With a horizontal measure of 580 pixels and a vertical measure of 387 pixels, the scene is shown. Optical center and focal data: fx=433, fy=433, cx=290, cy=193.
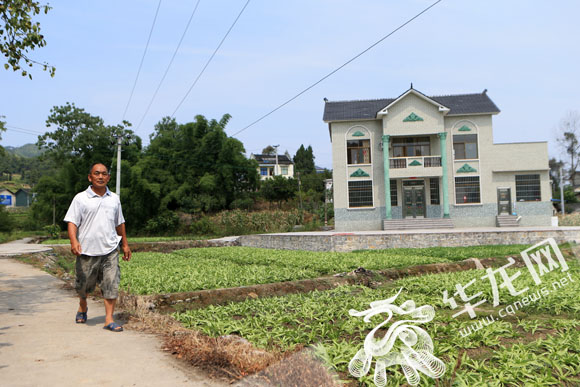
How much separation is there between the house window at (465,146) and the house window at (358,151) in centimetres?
571

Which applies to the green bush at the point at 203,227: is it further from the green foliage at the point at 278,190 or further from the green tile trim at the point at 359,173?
the green tile trim at the point at 359,173

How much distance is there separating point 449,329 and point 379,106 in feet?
92.2

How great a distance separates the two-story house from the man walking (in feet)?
77.7

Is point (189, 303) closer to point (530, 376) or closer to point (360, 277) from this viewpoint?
point (360, 277)

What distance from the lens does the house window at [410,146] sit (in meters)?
29.5

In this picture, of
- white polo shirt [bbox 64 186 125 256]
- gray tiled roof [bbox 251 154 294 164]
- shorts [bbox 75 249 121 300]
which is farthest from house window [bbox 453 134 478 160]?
gray tiled roof [bbox 251 154 294 164]

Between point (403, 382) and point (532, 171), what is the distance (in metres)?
28.6

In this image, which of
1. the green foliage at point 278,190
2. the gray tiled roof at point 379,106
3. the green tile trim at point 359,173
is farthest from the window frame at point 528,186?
the green foliage at point 278,190

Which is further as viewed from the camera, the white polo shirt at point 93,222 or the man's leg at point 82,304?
the man's leg at point 82,304

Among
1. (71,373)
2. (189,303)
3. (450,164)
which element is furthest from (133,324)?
(450,164)

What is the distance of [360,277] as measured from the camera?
815 cm

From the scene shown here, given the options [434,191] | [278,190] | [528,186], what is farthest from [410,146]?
[278,190]

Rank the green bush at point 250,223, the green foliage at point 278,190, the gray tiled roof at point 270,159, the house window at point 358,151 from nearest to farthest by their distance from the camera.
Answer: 1. the house window at point 358,151
2. the green bush at point 250,223
3. the green foliage at point 278,190
4. the gray tiled roof at point 270,159

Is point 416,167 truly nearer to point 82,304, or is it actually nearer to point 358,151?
point 358,151
